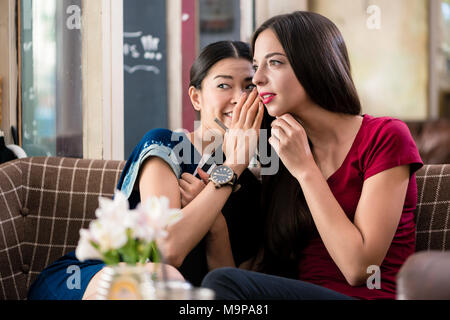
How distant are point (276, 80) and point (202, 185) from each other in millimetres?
405

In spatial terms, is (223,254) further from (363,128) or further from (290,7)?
(290,7)

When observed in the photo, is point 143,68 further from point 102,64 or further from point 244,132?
point 244,132

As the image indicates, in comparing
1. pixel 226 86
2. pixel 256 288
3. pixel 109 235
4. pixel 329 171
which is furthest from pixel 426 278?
pixel 226 86

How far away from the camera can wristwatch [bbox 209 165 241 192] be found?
1545mm

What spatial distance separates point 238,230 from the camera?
178 centimetres

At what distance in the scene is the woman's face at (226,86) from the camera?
5.80 ft

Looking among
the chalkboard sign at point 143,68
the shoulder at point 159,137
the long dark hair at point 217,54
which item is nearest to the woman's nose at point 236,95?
the long dark hair at point 217,54

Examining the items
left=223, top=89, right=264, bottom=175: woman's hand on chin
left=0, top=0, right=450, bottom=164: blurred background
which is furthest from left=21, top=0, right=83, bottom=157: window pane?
left=223, top=89, right=264, bottom=175: woman's hand on chin

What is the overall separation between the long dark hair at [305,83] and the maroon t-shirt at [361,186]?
0.07 metres

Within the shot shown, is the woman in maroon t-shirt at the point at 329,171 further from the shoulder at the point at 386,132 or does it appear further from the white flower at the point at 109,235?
the white flower at the point at 109,235

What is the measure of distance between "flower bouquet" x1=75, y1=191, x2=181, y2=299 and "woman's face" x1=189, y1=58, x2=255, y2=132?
2.98 ft

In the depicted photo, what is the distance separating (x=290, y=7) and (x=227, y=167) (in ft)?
5.20

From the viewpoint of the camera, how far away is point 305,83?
1.52 metres
